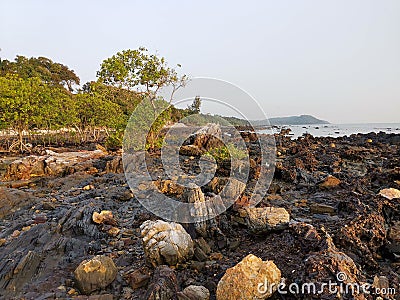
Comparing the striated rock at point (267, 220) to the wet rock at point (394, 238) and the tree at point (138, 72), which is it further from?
the tree at point (138, 72)

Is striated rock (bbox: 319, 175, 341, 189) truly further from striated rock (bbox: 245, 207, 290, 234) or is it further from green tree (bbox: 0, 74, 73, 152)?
green tree (bbox: 0, 74, 73, 152)

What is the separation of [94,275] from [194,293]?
150 cm

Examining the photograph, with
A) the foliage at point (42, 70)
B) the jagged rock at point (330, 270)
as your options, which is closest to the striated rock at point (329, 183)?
the jagged rock at point (330, 270)

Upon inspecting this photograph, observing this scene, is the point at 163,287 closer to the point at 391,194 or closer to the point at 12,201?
the point at 391,194

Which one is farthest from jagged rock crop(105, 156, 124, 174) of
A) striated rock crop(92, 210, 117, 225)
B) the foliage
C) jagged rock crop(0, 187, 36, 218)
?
the foliage

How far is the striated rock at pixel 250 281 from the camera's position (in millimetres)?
3078

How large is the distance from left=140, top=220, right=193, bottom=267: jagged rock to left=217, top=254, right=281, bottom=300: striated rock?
1.20 meters

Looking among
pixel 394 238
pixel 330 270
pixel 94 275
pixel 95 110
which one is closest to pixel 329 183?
pixel 394 238

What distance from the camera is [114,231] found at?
19.3ft

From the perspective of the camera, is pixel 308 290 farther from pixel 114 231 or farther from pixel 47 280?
pixel 114 231

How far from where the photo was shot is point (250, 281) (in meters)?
3.12

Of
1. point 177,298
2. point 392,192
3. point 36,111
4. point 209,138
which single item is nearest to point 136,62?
point 209,138

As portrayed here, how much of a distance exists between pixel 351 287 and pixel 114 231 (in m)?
4.56

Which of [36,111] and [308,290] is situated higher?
[36,111]
